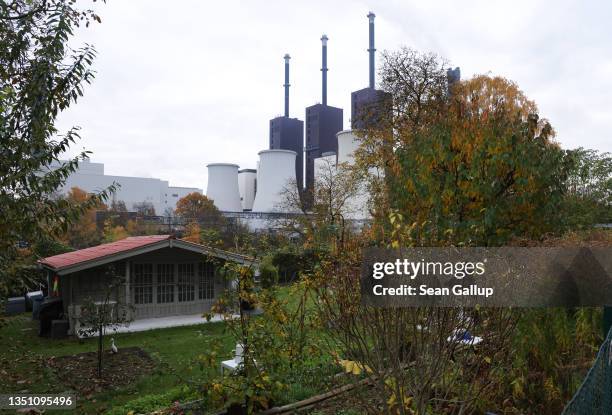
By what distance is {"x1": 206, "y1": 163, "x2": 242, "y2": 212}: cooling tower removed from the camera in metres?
56.1

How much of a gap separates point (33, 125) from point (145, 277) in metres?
10.7

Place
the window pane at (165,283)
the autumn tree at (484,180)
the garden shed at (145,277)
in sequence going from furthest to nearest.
Answer: the window pane at (165,283) → the garden shed at (145,277) → the autumn tree at (484,180)

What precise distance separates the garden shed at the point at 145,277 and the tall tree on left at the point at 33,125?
806cm

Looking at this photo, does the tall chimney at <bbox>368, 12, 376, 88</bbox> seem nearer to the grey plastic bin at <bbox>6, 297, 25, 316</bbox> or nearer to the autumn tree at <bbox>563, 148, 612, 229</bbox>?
the autumn tree at <bbox>563, 148, 612, 229</bbox>

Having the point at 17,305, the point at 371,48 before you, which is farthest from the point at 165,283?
the point at 371,48

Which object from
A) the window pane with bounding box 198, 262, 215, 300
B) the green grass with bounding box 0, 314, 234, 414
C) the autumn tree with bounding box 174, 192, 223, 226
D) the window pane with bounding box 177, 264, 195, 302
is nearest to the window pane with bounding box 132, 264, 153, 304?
the window pane with bounding box 177, 264, 195, 302

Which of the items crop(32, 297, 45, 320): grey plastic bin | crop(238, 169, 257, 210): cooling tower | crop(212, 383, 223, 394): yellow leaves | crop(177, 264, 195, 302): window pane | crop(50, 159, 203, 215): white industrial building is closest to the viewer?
crop(212, 383, 223, 394): yellow leaves

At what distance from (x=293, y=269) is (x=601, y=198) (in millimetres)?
15870

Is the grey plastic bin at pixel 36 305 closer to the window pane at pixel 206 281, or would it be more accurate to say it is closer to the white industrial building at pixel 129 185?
the window pane at pixel 206 281

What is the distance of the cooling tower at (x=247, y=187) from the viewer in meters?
73.2

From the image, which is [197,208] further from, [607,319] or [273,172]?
[607,319]

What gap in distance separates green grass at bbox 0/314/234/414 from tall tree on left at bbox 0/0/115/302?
4.44 feet

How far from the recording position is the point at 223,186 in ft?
186

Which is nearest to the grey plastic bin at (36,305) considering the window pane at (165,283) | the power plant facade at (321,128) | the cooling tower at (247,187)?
the window pane at (165,283)
